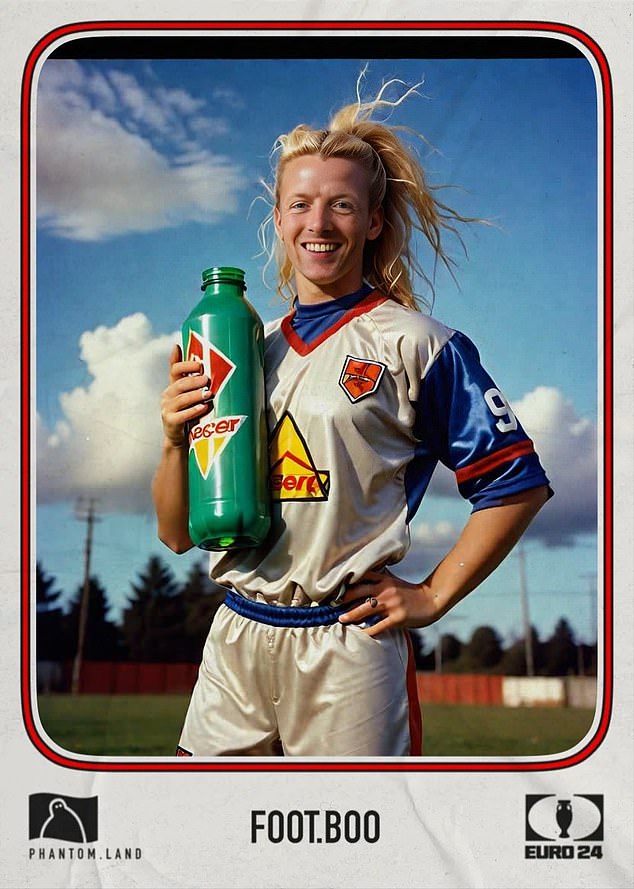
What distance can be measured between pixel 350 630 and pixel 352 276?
786 mm

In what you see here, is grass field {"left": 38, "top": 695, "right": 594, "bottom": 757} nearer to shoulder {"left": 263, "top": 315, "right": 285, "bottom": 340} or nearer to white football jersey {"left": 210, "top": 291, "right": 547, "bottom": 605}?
white football jersey {"left": 210, "top": 291, "right": 547, "bottom": 605}

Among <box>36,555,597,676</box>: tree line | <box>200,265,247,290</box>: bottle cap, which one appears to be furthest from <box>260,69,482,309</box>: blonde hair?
<box>36,555,597,676</box>: tree line

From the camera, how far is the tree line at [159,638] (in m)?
2.80

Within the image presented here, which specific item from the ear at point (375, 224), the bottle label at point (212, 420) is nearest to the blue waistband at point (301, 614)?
the bottle label at point (212, 420)

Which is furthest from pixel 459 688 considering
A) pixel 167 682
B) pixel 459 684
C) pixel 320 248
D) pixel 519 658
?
pixel 320 248

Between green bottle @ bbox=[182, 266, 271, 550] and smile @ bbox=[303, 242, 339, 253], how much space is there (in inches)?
7.2

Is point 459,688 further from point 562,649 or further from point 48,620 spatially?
point 48,620

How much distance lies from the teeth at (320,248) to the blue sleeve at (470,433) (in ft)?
1.09

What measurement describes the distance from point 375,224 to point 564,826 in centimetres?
137

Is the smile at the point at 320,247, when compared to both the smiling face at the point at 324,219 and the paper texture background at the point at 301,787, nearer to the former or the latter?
the smiling face at the point at 324,219

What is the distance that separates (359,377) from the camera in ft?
9.20

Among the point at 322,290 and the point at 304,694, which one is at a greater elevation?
the point at 322,290
